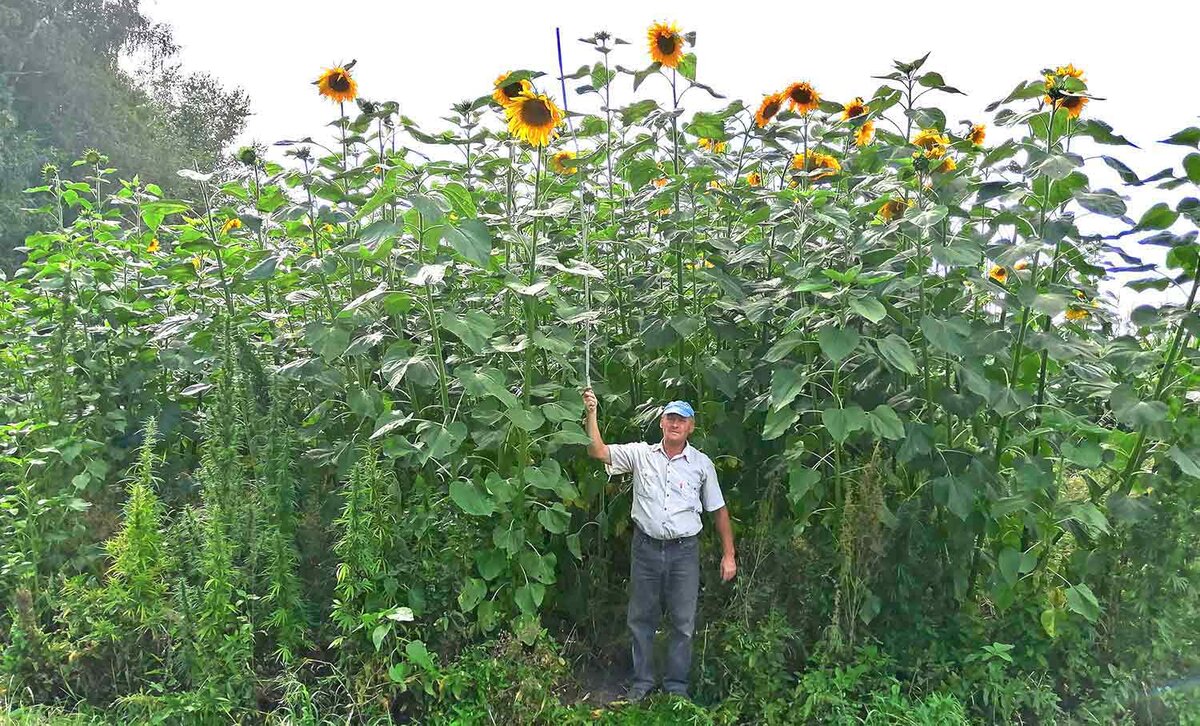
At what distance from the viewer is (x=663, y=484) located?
3979 millimetres

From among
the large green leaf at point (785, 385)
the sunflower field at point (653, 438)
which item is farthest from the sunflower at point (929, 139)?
the large green leaf at point (785, 385)

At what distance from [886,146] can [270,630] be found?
3.28 metres

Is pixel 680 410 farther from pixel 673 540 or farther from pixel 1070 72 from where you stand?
pixel 1070 72

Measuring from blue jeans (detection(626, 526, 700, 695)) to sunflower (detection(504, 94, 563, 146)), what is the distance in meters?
1.75

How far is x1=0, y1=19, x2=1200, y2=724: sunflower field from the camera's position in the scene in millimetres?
3613

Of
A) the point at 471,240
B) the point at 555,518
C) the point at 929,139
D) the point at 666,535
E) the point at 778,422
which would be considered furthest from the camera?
the point at 929,139

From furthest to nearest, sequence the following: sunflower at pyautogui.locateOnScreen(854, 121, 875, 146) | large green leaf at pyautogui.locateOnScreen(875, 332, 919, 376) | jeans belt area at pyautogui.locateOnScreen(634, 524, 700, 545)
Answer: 1. sunflower at pyautogui.locateOnScreen(854, 121, 875, 146)
2. jeans belt area at pyautogui.locateOnScreen(634, 524, 700, 545)
3. large green leaf at pyautogui.locateOnScreen(875, 332, 919, 376)

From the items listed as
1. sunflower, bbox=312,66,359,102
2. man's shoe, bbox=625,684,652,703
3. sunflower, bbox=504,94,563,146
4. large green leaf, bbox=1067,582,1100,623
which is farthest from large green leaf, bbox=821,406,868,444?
sunflower, bbox=312,66,359,102

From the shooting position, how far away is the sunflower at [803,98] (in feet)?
14.1

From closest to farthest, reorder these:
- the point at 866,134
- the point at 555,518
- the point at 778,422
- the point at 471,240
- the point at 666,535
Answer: the point at 471,240
the point at 778,422
the point at 555,518
the point at 666,535
the point at 866,134

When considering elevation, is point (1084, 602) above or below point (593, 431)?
below

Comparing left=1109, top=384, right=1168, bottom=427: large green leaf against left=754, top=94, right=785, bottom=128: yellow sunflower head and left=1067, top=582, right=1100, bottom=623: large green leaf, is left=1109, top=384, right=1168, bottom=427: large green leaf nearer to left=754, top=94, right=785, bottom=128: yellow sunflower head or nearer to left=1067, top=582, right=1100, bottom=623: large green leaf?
left=1067, top=582, right=1100, bottom=623: large green leaf

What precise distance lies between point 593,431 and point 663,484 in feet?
1.24

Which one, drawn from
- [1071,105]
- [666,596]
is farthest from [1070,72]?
[666,596]
